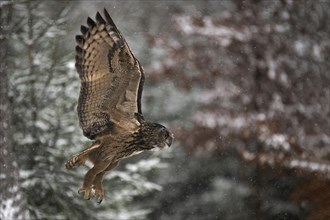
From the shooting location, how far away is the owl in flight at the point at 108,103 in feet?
6.95

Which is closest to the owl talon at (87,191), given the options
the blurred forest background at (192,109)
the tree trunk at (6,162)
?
the tree trunk at (6,162)

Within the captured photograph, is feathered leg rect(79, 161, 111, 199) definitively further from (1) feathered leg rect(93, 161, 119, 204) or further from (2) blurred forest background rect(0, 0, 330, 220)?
(2) blurred forest background rect(0, 0, 330, 220)

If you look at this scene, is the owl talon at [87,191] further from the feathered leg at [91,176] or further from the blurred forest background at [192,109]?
the blurred forest background at [192,109]

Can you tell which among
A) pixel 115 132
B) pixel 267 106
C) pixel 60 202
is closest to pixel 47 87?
pixel 60 202

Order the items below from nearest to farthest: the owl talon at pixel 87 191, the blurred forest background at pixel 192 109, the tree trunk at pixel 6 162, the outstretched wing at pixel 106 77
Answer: the outstretched wing at pixel 106 77 < the owl talon at pixel 87 191 < the tree trunk at pixel 6 162 < the blurred forest background at pixel 192 109

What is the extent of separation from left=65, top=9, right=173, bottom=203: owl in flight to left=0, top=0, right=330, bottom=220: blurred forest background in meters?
1.91

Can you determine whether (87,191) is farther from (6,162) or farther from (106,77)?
(6,162)

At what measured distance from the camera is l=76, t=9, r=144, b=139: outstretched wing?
2.11 meters

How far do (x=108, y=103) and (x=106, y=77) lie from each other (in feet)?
0.26

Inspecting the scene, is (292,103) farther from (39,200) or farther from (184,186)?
(39,200)

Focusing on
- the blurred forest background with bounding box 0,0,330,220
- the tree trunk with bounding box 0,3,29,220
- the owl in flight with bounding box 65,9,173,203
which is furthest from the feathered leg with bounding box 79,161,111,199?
the blurred forest background with bounding box 0,0,330,220

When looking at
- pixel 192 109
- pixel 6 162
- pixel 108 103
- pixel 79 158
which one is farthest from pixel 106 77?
pixel 192 109

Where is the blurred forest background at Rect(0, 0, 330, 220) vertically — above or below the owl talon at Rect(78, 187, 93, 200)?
below

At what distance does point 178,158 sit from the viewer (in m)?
4.76
